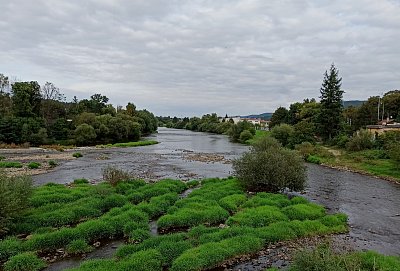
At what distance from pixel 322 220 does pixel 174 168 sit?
2592 centimetres

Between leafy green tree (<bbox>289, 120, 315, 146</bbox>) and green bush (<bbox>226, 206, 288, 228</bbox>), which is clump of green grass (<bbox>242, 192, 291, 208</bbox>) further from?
leafy green tree (<bbox>289, 120, 315, 146</bbox>)

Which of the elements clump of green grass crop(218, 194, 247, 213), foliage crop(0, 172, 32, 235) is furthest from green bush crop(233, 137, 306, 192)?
foliage crop(0, 172, 32, 235)

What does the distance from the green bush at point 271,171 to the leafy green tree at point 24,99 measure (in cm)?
7344

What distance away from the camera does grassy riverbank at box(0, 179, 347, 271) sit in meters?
14.0

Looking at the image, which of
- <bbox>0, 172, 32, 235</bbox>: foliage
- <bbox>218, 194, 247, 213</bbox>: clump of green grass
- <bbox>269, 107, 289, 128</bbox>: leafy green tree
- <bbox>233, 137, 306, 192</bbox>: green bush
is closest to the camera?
<bbox>0, 172, 32, 235</bbox>: foliage

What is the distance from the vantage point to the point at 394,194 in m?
29.2

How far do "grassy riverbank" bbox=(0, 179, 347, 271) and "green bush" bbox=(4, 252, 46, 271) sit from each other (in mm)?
38

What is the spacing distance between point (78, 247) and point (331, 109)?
65793 millimetres

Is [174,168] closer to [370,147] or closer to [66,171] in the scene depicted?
[66,171]

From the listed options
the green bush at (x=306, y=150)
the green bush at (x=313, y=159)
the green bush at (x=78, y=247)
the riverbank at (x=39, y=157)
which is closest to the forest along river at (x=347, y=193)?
the green bush at (x=78, y=247)

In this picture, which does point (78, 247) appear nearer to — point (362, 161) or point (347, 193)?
point (347, 193)

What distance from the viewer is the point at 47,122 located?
89.7 metres

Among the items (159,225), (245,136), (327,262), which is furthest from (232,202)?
(245,136)

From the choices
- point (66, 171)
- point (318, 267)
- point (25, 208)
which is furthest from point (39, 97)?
point (318, 267)
